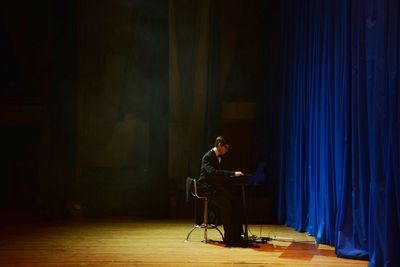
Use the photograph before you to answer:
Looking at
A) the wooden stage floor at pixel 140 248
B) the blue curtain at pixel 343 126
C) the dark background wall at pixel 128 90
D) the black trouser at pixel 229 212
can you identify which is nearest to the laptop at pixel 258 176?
the blue curtain at pixel 343 126

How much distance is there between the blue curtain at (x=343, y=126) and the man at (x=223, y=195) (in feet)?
3.50

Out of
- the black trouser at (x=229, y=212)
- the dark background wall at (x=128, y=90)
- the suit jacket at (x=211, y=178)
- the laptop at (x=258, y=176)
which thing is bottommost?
the black trouser at (x=229, y=212)

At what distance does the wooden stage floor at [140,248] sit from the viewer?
5.39 metres

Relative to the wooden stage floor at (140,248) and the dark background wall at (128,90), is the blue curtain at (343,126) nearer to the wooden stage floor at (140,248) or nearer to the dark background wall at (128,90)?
the wooden stage floor at (140,248)

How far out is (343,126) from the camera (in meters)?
5.94

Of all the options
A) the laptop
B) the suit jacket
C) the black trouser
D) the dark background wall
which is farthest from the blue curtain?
the dark background wall

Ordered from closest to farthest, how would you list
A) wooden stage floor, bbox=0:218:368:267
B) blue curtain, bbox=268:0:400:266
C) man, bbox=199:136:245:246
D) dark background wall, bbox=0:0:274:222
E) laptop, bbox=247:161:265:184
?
blue curtain, bbox=268:0:400:266 < wooden stage floor, bbox=0:218:368:267 < man, bbox=199:136:245:246 < laptop, bbox=247:161:265:184 < dark background wall, bbox=0:0:274:222

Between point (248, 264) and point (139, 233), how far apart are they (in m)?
2.41

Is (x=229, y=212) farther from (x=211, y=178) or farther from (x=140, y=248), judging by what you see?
(x=140, y=248)

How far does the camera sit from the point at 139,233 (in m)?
7.29

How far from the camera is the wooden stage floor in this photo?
539 cm

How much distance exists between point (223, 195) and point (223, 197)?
0.03 m

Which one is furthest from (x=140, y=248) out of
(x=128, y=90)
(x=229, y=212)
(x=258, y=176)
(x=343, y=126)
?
(x=128, y=90)

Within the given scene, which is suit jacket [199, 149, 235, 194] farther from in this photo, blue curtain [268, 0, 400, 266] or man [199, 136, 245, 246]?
blue curtain [268, 0, 400, 266]
